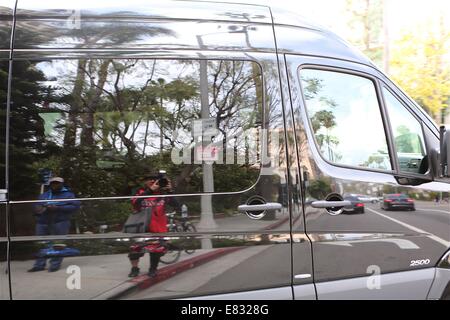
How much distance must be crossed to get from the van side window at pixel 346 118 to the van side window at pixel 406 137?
0.10 meters

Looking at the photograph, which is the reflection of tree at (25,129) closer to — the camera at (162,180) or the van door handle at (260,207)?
the camera at (162,180)

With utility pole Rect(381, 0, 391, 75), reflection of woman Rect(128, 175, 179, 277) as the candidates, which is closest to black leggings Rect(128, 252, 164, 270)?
reflection of woman Rect(128, 175, 179, 277)

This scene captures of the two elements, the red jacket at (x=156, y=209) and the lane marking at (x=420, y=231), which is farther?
the lane marking at (x=420, y=231)

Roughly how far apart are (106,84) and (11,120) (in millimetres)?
559

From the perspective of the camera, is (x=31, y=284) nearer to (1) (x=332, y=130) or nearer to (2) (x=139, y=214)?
(2) (x=139, y=214)

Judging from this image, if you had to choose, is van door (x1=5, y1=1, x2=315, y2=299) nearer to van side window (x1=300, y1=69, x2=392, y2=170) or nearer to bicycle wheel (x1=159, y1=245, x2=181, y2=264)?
bicycle wheel (x1=159, y1=245, x2=181, y2=264)

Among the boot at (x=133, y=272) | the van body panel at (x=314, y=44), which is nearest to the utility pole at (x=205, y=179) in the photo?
the boot at (x=133, y=272)

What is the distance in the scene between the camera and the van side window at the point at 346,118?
258cm

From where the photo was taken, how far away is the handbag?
7.55ft

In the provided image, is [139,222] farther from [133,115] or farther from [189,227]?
[133,115]

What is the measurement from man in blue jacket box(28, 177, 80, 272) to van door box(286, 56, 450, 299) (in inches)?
55.1

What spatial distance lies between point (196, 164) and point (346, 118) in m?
1.06

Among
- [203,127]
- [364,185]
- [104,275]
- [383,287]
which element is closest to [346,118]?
[364,185]

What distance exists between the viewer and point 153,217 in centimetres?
232
